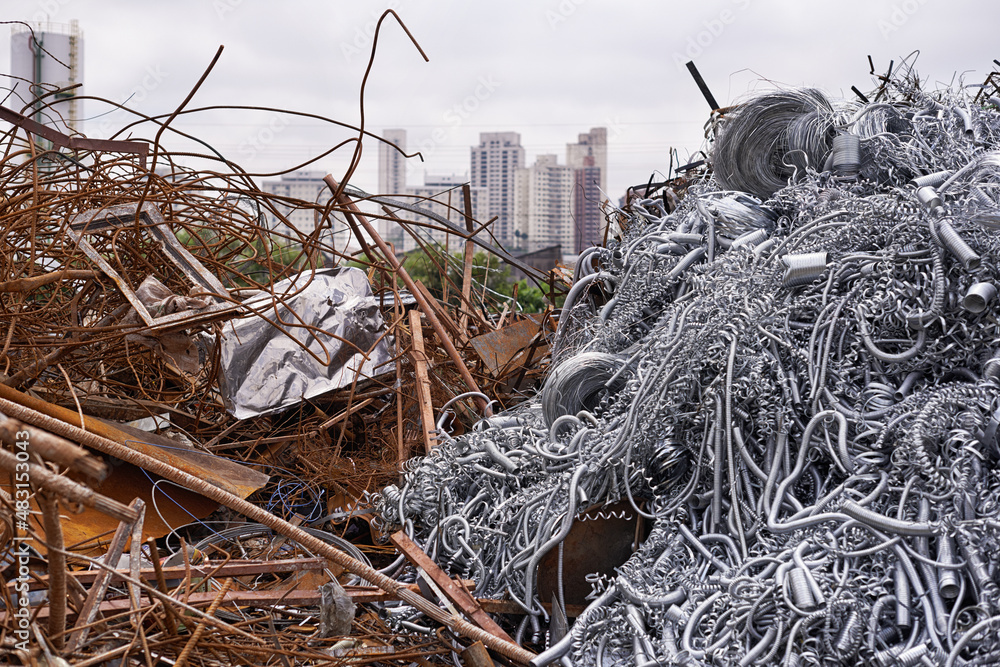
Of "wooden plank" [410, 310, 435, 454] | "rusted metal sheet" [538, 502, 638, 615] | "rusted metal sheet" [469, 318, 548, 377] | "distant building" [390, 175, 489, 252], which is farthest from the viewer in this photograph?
"distant building" [390, 175, 489, 252]

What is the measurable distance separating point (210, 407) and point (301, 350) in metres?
0.66

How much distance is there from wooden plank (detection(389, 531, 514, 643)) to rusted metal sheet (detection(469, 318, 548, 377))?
74.0 inches

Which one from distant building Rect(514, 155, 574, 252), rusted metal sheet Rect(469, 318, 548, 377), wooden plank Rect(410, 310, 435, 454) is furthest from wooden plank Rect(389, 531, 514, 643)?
distant building Rect(514, 155, 574, 252)

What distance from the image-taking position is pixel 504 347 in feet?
16.0

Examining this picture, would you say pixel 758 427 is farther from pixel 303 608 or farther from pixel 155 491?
pixel 155 491

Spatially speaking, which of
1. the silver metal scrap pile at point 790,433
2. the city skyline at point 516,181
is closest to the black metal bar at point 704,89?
the silver metal scrap pile at point 790,433

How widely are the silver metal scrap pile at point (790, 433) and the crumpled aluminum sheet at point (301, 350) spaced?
3.87 feet

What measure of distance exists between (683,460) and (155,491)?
2.30 metres

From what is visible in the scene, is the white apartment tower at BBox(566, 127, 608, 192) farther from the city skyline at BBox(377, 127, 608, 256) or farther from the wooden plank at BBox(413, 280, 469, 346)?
the wooden plank at BBox(413, 280, 469, 346)

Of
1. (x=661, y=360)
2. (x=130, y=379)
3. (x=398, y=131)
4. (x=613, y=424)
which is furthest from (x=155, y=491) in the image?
(x=398, y=131)

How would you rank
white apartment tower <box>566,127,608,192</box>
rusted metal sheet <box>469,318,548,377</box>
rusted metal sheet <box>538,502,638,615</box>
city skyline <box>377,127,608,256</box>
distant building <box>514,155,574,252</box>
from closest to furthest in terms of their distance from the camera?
rusted metal sheet <box>538,502,638,615</box> < rusted metal sheet <box>469,318,548,377</box> < white apartment tower <box>566,127,608,192</box> < city skyline <box>377,127,608,256</box> < distant building <box>514,155,574,252</box>

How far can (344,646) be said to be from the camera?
2598mm

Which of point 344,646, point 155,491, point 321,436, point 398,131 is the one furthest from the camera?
point 398,131

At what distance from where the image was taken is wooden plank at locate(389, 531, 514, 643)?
8.52 feet
